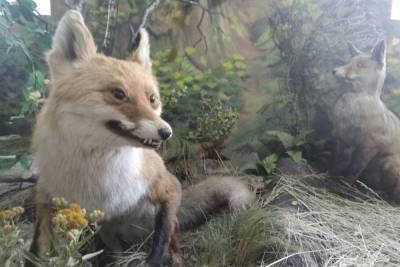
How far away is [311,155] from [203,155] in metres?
0.76

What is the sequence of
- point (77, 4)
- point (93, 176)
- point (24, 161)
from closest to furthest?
point (93, 176), point (24, 161), point (77, 4)

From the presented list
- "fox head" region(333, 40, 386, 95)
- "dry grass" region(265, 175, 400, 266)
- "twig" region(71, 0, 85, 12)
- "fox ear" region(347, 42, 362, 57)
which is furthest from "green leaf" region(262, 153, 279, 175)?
"twig" region(71, 0, 85, 12)

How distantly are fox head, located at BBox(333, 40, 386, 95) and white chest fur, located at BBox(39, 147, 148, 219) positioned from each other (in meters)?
1.60

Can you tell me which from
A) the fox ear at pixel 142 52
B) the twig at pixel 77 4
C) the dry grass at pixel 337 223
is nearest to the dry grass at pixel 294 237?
the dry grass at pixel 337 223

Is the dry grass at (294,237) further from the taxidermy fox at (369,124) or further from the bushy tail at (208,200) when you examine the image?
the taxidermy fox at (369,124)

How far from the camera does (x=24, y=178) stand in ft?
8.99

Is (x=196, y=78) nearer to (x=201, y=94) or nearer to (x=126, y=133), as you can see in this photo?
(x=201, y=94)

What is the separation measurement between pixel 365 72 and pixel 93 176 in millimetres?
1889

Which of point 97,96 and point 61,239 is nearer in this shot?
point 61,239

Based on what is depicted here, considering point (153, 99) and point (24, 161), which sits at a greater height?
point (153, 99)

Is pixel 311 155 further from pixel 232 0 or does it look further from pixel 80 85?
pixel 80 85

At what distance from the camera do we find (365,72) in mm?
2836

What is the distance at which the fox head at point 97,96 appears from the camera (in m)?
1.78

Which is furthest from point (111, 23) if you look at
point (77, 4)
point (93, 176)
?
point (93, 176)
